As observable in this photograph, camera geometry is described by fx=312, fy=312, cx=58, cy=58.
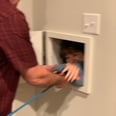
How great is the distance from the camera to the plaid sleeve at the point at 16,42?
1.04m

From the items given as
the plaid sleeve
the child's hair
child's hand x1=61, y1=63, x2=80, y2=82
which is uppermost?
the plaid sleeve

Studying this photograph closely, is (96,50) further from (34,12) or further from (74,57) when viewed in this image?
(34,12)

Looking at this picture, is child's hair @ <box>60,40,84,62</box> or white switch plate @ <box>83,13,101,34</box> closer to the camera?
white switch plate @ <box>83,13,101,34</box>

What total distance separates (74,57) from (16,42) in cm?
49

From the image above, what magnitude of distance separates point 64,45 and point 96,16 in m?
0.33

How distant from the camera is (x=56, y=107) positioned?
159cm

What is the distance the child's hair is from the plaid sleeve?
1.44 ft

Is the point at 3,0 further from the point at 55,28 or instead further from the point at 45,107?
the point at 45,107

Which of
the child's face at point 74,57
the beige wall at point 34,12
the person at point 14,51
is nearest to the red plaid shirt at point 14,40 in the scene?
the person at point 14,51

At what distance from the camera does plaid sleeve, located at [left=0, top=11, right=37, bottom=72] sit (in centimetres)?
104

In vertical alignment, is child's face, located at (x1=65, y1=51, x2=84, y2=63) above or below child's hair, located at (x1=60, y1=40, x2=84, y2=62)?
below

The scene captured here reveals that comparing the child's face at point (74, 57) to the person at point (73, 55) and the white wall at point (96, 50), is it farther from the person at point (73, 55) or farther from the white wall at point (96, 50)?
the white wall at point (96, 50)

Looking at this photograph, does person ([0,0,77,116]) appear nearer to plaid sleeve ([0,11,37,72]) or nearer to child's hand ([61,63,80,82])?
plaid sleeve ([0,11,37,72])

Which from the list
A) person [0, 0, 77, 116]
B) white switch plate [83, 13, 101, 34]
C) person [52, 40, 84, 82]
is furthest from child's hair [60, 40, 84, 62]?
person [0, 0, 77, 116]
